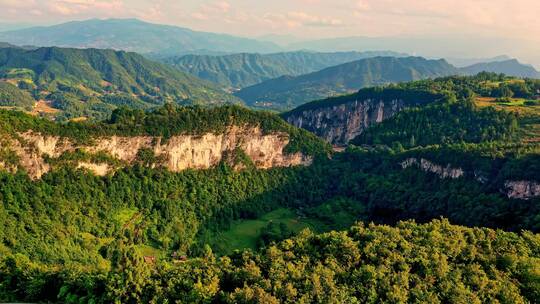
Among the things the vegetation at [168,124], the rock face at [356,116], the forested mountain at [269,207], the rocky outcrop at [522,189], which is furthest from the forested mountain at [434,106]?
the rocky outcrop at [522,189]

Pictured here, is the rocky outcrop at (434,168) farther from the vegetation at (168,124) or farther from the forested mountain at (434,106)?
the forested mountain at (434,106)

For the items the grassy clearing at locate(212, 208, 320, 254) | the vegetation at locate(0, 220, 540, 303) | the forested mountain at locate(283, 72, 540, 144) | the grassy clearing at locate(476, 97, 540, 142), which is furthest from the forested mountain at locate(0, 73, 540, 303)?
the forested mountain at locate(283, 72, 540, 144)

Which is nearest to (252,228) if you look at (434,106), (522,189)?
(522,189)

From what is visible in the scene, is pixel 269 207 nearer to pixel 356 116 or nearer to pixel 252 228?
pixel 252 228

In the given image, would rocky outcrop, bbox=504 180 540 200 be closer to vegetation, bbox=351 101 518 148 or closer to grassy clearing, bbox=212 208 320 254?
grassy clearing, bbox=212 208 320 254

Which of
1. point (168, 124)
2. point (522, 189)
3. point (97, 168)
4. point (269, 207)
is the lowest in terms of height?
point (269, 207)

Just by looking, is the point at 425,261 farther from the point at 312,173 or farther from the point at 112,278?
the point at 312,173
